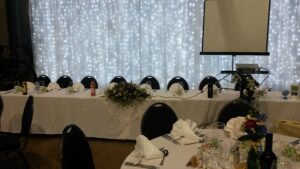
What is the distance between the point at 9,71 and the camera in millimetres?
5848

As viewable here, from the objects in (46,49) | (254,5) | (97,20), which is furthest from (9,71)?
(254,5)

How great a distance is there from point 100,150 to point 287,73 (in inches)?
137

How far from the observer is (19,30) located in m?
6.24

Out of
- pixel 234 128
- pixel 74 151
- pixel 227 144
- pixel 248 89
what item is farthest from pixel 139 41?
pixel 74 151

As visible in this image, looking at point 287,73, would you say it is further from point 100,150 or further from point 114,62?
point 100,150

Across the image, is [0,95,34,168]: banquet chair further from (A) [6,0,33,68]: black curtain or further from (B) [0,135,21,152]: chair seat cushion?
(A) [6,0,33,68]: black curtain

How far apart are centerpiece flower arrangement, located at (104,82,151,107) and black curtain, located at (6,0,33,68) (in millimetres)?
3089

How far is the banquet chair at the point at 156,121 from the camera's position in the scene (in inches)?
109

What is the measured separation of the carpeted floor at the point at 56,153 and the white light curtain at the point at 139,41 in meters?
1.94

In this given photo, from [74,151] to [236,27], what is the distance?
3576 millimetres

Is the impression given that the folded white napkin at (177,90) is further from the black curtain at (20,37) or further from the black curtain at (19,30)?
the black curtain at (19,30)

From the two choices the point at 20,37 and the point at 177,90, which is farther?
the point at 20,37

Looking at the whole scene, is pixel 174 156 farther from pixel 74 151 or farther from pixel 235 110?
pixel 235 110
